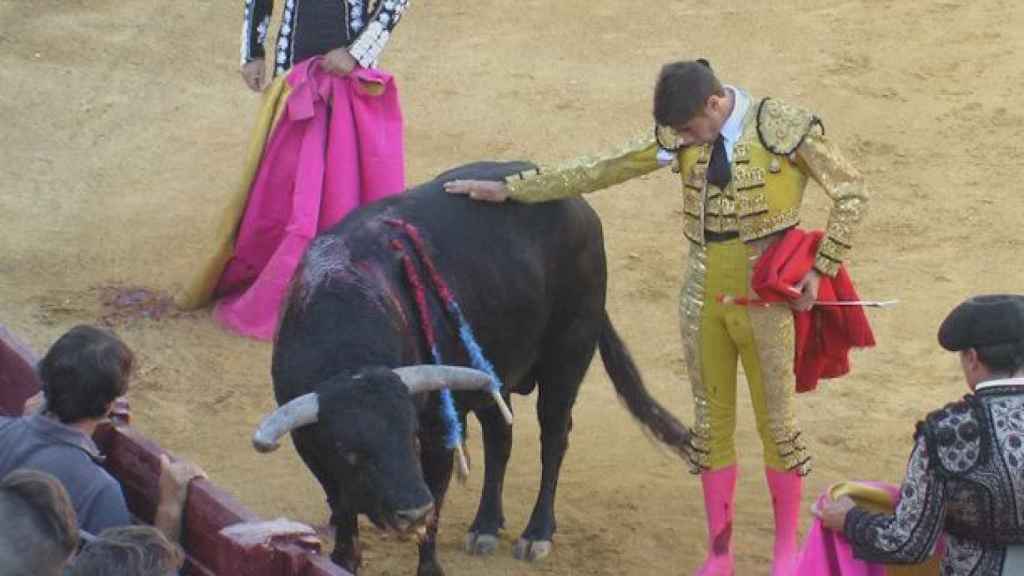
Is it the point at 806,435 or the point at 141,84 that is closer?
the point at 806,435

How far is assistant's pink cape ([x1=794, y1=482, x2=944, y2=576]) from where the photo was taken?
12.8ft

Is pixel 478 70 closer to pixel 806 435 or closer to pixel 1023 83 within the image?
→ pixel 1023 83

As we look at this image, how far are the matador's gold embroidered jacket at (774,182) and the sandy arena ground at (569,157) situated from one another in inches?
49.7

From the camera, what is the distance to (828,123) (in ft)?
31.8

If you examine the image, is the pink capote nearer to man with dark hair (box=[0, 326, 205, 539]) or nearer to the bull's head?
the bull's head

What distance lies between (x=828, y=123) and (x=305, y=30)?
3.68 meters

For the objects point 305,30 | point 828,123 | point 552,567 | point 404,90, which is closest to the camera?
point 552,567

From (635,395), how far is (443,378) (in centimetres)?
145

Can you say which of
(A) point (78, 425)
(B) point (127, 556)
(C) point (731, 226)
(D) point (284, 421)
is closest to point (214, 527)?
(A) point (78, 425)

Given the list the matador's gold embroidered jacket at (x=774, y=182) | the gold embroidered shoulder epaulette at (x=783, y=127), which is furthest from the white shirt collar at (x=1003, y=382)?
the gold embroidered shoulder epaulette at (x=783, y=127)

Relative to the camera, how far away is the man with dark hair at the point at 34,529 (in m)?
2.78

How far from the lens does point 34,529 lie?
2.79 m

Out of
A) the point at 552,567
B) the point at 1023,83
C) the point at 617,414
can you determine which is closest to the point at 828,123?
the point at 1023,83

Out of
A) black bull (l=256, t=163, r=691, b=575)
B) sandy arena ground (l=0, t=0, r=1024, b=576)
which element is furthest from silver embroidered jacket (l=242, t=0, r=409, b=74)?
black bull (l=256, t=163, r=691, b=575)
